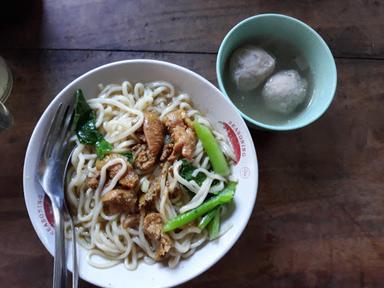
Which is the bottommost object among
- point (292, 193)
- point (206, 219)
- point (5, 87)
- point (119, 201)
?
point (292, 193)

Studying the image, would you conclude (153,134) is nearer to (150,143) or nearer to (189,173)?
(150,143)

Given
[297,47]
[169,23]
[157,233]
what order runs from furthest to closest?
1. [169,23]
2. [297,47]
3. [157,233]

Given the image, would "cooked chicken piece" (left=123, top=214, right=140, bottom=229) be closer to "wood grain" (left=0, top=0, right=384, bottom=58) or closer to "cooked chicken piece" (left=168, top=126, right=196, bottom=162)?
"cooked chicken piece" (left=168, top=126, right=196, bottom=162)

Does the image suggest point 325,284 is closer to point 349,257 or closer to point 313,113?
point 349,257

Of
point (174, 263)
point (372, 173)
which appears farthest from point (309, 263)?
point (174, 263)

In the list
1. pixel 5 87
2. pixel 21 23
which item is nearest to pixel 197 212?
pixel 5 87

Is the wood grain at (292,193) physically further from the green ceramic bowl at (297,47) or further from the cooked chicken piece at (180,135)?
the cooked chicken piece at (180,135)

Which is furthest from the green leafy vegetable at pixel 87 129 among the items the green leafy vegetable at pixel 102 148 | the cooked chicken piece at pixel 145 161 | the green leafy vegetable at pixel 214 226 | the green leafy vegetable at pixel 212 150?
the green leafy vegetable at pixel 214 226
